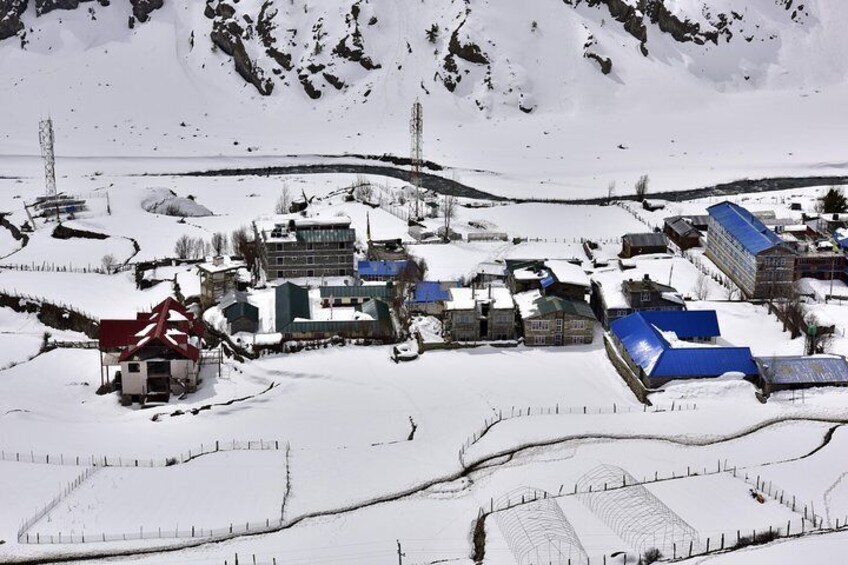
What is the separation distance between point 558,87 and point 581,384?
254 feet

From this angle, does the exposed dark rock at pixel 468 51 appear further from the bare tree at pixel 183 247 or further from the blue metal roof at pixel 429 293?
the blue metal roof at pixel 429 293

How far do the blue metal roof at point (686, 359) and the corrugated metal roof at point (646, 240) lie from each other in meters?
19.6

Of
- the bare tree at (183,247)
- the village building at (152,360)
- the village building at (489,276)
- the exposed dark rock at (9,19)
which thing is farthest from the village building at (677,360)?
the exposed dark rock at (9,19)

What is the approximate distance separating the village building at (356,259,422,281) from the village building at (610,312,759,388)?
16141 mm

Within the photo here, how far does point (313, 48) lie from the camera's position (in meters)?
118

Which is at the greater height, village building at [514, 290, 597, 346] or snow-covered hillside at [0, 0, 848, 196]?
snow-covered hillside at [0, 0, 848, 196]

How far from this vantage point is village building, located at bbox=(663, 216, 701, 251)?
62812 millimetres

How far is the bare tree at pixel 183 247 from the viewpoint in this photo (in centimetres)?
6194

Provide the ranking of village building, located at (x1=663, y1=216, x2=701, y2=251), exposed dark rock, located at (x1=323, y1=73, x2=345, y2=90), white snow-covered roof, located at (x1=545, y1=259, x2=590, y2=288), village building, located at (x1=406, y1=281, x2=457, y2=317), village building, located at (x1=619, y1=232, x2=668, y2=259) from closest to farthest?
white snow-covered roof, located at (x1=545, y1=259, x2=590, y2=288) < village building, located at (x1=406, y1=281, x2=457, y2=317) < village building, located at (x1=619, y1=232, x2=668, y2=259) < village building, located at (x1=663, y1=216, x2=701, y2=251) < exposed dark rock, located at (x1=323, y1=73, x2=345, y2=90)

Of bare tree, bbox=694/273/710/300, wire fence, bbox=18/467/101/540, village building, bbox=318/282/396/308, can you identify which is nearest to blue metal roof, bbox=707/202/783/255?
bare tree, bbox=694/273/710/300

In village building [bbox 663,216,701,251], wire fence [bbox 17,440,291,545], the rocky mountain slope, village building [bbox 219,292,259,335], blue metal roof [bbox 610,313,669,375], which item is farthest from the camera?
the rocky mountain slope

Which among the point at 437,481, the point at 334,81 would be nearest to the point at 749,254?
the point at 437,481

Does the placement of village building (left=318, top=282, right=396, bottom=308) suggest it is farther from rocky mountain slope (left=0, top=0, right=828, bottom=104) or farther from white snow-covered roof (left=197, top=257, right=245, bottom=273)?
rocky mountain slope (left=0, top=0, right=828, bottom=104)

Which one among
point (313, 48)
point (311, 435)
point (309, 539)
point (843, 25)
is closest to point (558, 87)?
point (313, 48)
